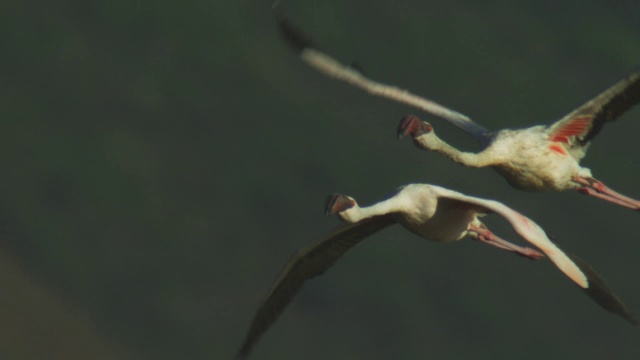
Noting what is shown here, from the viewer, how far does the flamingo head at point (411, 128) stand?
53.9ft

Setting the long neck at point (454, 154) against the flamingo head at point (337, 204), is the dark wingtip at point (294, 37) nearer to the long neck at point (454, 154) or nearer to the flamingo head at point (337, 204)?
the long neck at point (454, 154)

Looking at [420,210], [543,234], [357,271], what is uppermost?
[543,234]

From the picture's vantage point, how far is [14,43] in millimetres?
40875

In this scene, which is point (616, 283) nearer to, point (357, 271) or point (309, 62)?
point (357, 271)

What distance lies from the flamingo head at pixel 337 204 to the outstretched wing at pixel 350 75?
173 centimetres

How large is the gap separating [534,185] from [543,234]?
273 centimetres

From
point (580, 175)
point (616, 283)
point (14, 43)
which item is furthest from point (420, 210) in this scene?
point (14, 43)

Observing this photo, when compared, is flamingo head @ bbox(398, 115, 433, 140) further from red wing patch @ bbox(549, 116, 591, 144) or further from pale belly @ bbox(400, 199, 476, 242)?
red wing patch @ bbox(549, 116, 591, 144)

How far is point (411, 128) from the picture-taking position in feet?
54.1

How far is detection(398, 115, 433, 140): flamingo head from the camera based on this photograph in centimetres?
1644

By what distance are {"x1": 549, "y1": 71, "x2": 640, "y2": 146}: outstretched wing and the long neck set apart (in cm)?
75

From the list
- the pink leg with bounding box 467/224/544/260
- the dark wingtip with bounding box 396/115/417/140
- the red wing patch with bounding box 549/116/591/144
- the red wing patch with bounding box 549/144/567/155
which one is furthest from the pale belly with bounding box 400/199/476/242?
the red wing patch with bounding box 549/116/591/144

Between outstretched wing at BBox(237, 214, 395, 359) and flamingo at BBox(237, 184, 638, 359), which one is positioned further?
outstretched wing at BBox(237, 214, 395, 359)

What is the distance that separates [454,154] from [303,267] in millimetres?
1857
